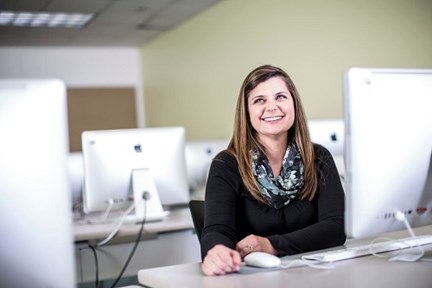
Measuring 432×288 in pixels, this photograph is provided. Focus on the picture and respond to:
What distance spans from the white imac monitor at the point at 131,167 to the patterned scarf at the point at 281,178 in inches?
39.0

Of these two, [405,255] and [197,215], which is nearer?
[405,255]

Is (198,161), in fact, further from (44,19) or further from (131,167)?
(44,19)

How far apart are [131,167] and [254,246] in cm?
119

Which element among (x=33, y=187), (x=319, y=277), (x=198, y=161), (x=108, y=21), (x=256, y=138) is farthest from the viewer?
(x=108, y=21)

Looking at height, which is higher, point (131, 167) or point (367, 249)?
point (131, 167)

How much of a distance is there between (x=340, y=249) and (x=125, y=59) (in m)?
7.89

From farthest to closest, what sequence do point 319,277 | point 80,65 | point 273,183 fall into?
point 80,65, point 273,183, point 319,277

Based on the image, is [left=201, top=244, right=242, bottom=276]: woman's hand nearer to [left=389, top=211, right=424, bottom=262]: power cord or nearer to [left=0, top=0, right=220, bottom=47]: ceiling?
[left=389, top=211, right=424, bottom=262]: power cord

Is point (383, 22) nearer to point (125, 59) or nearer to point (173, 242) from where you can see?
point (173, 242)

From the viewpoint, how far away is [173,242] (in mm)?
3014

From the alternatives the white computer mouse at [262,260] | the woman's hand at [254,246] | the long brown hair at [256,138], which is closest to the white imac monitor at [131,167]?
the long brown hair at [256,138]

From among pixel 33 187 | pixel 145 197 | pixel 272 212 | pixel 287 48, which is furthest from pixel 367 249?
pixel 287 48

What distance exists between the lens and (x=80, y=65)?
9133mm

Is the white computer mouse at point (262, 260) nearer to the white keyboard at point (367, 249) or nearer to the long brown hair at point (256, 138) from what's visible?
the white keyboard at point (367, 249)
